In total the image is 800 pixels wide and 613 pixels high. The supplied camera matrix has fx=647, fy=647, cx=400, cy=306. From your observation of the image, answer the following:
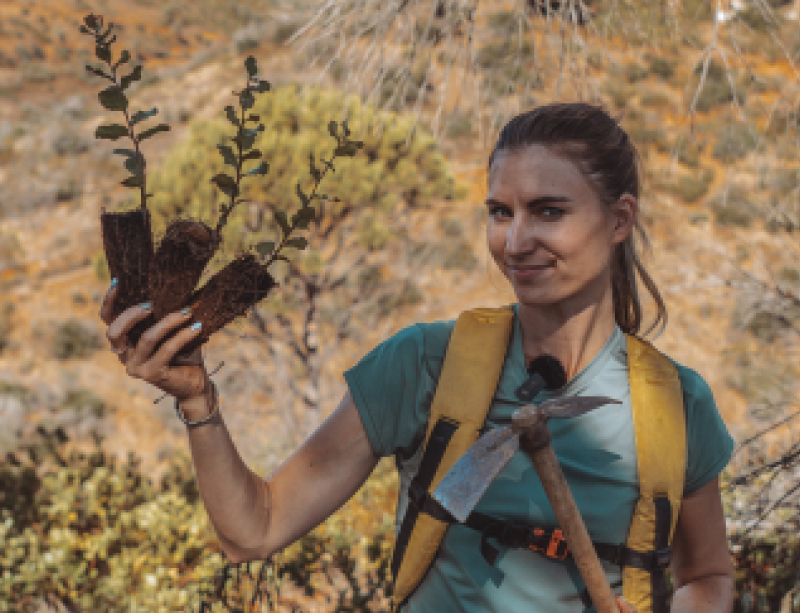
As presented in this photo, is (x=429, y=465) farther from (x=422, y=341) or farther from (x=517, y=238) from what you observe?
(x=517, y=238)

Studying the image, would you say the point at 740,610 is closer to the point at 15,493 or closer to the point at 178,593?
the point at 178,593

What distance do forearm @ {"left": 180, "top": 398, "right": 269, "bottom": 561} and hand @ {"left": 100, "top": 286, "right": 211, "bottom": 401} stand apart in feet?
0.17

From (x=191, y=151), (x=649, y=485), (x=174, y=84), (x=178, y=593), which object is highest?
(x=174, y=84)

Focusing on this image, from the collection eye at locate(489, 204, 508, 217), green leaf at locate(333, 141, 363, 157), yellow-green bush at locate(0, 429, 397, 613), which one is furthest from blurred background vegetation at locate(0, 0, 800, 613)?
eye at locate(489, 204, 508, 217)

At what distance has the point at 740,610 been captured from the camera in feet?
8.75

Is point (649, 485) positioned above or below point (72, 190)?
below

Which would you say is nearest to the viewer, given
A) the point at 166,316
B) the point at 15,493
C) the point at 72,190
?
the point at 166,316

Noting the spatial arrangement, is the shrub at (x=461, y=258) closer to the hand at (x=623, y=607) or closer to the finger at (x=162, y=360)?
the hand at (x=623, y=607)

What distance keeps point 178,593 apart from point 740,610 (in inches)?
90.7

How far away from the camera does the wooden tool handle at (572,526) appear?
1.02 m

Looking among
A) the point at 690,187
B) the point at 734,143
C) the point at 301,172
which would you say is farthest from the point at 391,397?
the point at 690,187

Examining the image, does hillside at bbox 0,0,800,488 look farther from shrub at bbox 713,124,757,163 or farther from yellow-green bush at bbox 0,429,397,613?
yellow-green bush at bbox 0,429,397,613

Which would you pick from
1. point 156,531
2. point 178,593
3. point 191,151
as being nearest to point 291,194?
point 191,151

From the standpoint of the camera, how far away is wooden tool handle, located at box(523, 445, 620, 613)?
1019 millimetres
